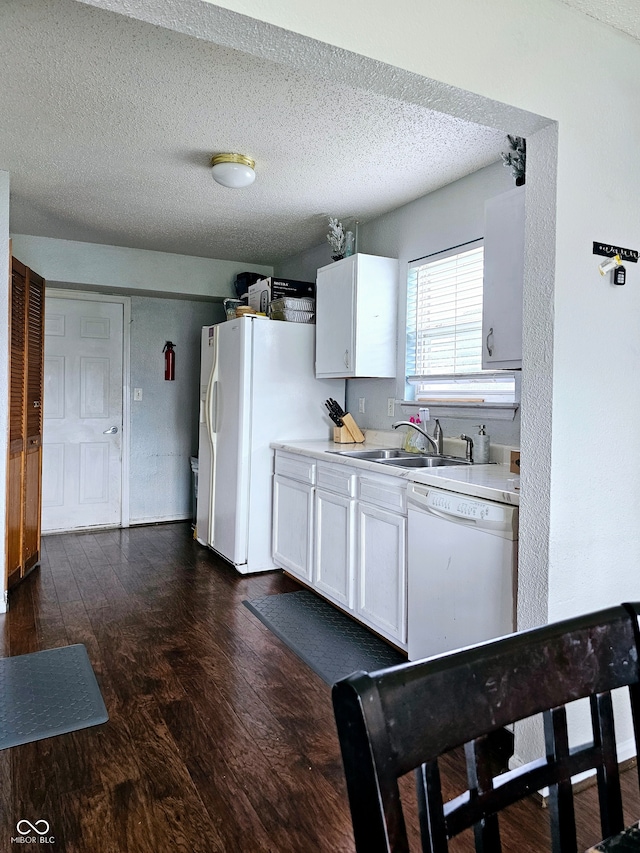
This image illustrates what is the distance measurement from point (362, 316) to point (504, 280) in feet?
4.37

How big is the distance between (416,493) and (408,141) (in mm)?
1603

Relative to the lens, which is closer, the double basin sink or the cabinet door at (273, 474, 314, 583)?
the double basin sink

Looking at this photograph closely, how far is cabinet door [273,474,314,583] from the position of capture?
3420mm

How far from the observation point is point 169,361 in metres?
5.32

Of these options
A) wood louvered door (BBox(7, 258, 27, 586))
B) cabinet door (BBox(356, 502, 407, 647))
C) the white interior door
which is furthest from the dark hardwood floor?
the white interior door

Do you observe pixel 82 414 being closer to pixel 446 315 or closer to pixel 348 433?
pixel 348 433

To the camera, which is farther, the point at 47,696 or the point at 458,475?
the point at 458,475

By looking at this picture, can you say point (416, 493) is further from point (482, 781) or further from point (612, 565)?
point (482, 781)

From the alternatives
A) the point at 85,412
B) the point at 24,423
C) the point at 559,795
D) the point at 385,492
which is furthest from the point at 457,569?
the point at 85,412

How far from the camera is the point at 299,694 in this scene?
2.35 meters

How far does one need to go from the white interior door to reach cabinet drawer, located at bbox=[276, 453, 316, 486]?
207cm

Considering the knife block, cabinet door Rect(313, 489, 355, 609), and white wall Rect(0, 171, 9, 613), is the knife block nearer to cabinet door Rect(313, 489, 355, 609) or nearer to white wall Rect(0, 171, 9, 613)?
cabinet door Rect(313, 489, 355, 609)

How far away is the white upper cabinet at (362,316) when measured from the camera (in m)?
3.54

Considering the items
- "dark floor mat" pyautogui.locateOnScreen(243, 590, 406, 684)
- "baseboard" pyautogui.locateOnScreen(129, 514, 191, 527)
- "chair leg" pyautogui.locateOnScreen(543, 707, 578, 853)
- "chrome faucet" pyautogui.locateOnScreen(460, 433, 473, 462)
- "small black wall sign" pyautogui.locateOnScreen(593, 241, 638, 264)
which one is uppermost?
"small black wall sign" pyautogui.locateOnScreen(593, 241, 638, 264)
